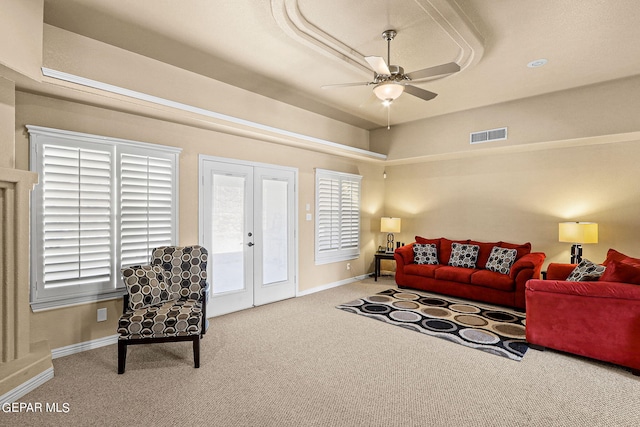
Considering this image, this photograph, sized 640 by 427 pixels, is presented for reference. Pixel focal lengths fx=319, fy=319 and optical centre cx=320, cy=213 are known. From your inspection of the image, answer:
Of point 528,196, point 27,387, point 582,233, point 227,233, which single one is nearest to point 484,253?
point 528,196

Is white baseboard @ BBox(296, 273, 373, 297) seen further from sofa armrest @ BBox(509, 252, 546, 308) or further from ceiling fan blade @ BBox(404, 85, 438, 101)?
ceiling fan blade @ BBox(404, 85, 438, 101)

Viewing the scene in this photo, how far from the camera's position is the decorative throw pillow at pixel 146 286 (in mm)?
3125

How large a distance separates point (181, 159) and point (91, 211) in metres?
1.17

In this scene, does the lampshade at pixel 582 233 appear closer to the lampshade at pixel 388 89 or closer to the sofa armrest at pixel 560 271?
the sofa armrest at pixel 560 271

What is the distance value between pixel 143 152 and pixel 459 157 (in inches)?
209

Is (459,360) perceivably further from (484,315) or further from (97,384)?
(97,384)

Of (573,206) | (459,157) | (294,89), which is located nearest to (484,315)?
(573,206)

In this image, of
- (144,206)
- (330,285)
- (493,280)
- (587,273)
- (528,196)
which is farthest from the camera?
(330,285)

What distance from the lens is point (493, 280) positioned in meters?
4.90

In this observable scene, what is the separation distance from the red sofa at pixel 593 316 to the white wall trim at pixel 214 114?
3.58 metres

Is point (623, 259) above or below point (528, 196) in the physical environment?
below

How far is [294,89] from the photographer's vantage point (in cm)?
454

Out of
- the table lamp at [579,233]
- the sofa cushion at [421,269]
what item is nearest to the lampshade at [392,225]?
the sofa cushion at [421,269]

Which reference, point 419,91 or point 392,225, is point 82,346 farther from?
point 392,225
